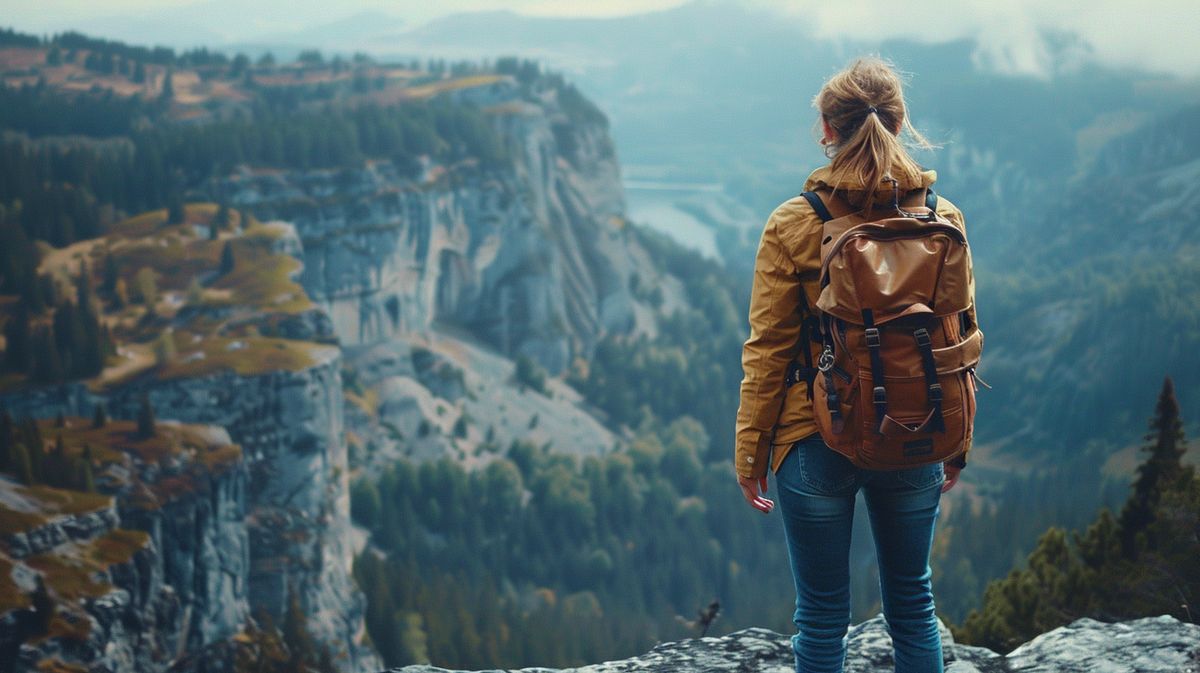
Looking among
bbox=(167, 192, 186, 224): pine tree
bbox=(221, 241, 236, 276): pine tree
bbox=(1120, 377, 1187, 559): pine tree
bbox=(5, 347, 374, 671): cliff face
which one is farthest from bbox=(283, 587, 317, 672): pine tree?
bbox=(167, 192, 186, 224): pine tree

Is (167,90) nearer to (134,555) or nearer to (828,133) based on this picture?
(134,555)

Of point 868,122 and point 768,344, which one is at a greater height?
point 868,122

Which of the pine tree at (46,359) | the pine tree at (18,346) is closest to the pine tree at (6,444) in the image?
the pine tree at (46,359)

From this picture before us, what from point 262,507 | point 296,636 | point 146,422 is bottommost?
point 296,636

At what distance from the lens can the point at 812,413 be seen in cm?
711

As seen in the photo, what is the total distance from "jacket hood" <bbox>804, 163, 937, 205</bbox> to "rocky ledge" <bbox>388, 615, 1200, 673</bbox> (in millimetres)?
5314

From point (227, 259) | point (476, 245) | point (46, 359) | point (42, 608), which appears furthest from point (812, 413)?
point (476, 245)

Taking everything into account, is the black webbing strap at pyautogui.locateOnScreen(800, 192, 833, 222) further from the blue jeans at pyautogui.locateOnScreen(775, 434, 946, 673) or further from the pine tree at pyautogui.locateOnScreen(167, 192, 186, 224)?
the pine tree at pyautogui.locateOnScreen(167, 192, 186, 224)

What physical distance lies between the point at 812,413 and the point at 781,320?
2.04ft

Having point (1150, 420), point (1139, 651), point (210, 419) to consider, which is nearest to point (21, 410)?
point (210, 419)

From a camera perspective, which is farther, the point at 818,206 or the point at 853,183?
the point at 818,206

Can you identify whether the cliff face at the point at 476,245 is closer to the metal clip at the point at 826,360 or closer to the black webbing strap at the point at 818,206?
the black webbing strap at the point at 818,206

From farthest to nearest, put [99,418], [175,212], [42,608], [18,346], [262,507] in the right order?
[175,212] → [262,507] → [18,346] → [99,418] → [42,608]

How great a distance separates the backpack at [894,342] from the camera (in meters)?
6.75
